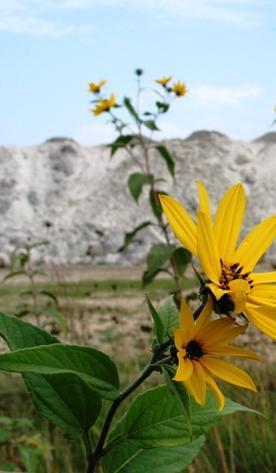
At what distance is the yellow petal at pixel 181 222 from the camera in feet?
2.81

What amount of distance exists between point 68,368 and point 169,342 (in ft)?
0.42

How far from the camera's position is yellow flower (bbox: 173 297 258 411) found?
0.84m

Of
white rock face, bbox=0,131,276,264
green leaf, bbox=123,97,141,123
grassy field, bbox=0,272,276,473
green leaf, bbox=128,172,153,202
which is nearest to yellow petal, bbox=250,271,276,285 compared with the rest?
grassy field, bbox=0,272,276,473

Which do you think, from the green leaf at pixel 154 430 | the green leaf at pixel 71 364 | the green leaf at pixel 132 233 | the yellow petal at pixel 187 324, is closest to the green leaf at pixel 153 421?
the green leaf at pixel 154 430

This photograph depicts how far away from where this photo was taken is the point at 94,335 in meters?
8.30

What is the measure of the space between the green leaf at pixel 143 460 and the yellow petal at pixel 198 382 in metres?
0.28

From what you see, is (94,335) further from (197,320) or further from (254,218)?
(254,218)

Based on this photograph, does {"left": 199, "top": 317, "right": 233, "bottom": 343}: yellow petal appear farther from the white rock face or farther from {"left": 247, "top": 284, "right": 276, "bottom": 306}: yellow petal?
the white rock face

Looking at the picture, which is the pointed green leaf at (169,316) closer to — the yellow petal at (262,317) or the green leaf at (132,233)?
the yellow petal at (262,317)

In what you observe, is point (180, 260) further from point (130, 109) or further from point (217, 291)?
point (217, 291)

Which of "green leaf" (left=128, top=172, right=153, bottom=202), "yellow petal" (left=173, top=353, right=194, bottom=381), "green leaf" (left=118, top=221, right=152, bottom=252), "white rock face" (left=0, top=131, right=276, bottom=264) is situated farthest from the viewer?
"white rock face" (left=0, top=131, right=276, bottom=264)

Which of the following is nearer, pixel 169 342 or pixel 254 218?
pixel 169 342

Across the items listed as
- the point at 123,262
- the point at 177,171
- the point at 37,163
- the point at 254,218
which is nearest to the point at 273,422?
the point at 123,262

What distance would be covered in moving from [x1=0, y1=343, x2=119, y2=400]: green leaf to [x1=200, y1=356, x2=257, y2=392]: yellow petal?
13 cm
